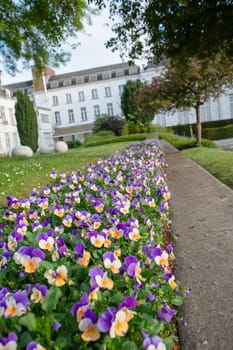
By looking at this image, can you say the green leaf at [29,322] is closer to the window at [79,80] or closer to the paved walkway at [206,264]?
the paved walkway at [206,264]

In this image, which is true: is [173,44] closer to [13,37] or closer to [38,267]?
[13,37]

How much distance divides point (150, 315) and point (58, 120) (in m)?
55.4

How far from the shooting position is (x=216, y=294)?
5.38 feet

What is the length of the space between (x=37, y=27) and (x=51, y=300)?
33.8ft

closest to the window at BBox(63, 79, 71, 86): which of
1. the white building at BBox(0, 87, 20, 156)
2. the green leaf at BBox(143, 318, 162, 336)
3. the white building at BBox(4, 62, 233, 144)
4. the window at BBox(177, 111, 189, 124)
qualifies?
the white building at BBox(4, 62, 233, 144)

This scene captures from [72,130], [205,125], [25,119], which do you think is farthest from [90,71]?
[25,119]

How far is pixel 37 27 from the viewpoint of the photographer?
9.76m

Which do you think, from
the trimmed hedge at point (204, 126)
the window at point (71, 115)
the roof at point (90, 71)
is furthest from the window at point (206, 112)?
the window at point (71, 115)

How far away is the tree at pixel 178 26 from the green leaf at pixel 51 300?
5957mm

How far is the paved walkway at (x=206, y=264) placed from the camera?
1.33 meters

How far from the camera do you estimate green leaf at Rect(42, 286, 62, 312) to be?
98 cm

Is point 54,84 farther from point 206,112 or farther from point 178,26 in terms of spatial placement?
point 178,26

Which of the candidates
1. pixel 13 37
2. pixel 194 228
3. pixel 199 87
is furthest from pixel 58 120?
pixel 194 228

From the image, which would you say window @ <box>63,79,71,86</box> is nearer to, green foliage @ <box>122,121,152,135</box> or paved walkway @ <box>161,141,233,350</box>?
green foliage @ <box>122,121,152,135</box>
